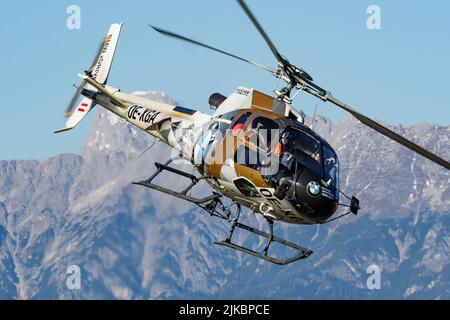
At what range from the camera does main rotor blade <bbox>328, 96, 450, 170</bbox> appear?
3656 centimetres

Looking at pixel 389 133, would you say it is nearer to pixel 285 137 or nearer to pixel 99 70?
pixel 285 137

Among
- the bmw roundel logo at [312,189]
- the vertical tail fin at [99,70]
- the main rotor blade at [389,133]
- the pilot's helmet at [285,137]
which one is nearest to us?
the main rotor blade at [389,133]

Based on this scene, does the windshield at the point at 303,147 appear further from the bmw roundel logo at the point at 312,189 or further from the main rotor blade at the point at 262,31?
the main rotor blade at the point at 262,31

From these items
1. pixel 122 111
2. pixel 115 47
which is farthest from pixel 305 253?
pixel 115 47

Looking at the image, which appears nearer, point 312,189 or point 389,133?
point 389,133

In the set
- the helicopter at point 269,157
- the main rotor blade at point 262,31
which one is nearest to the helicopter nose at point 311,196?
the helicopter at point 269,157

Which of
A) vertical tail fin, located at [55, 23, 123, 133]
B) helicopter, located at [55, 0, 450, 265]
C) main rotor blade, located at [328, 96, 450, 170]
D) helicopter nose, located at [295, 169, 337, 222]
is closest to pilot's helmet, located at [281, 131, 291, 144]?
helicopter, located at [55, 0, 450, 265]

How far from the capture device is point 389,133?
38.2m

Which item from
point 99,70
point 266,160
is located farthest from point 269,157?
point 99,70

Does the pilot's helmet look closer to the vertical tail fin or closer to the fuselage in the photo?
the fuselage

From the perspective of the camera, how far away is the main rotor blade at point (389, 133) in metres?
36.6
